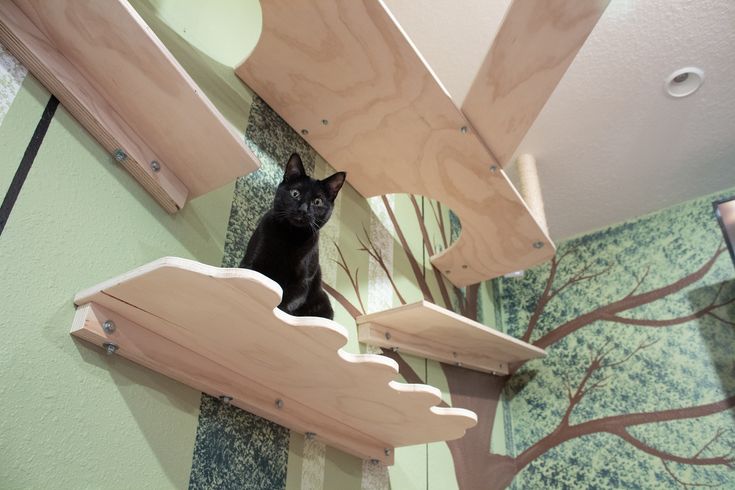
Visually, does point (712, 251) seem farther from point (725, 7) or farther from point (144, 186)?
point (144, 186)

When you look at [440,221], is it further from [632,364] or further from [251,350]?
[251,350]

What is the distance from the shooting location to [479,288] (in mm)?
2111

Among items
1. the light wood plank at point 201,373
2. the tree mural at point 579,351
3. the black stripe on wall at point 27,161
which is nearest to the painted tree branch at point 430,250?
the tree mural at point 579,351

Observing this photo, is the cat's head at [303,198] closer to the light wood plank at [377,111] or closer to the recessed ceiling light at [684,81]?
the light wood plank at [377,111]

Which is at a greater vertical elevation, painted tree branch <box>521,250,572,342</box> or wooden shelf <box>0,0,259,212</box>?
painted tree branch <box>521,250,572,342</box>

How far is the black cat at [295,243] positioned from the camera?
90 centimetres

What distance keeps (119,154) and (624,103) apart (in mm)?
1430

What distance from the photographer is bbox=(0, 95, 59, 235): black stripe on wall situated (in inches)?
26.8

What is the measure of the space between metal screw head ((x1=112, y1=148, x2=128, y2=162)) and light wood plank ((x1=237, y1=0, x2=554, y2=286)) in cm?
42

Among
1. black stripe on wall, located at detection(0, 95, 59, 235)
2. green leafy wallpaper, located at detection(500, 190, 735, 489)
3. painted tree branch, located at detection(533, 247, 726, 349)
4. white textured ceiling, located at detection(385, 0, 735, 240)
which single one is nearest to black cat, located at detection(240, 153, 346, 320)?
black stripe on wall, located at detection(0, 95, 59, 235)

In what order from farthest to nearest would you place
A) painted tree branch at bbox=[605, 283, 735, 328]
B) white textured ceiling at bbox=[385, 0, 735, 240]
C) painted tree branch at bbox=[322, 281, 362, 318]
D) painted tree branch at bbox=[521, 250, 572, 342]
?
1. painted tree branch at bbox=[521, 250, 572, 342]
2. painted tree branch at bbox=[605, 283, 735, 328]
3. white textured ceiling at bbox=[385, 0, 735, 240]
4. painted tree branch at bbox=[322, 281, 362, 318]

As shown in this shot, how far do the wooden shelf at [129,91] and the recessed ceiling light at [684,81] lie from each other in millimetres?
1303

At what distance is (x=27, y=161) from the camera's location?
28.4 inches

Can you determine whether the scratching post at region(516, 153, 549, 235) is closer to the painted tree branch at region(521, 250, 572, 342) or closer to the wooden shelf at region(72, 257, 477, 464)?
the painted tree branch at region(521, 250, 572, 342)
